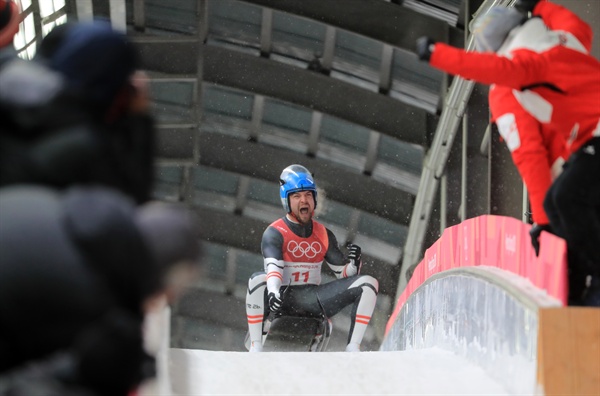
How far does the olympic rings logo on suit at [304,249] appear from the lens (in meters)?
7.61

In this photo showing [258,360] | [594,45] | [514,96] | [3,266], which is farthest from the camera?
[594,45]

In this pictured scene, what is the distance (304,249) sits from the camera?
7.64 meters

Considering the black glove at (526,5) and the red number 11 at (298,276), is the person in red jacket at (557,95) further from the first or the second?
the red number 11 at (298,276)

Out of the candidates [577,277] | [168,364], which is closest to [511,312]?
[577,277]

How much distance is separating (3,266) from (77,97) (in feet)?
1.36

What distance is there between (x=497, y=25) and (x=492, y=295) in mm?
1225

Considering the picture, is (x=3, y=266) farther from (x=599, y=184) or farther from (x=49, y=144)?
(x=599, y=184)

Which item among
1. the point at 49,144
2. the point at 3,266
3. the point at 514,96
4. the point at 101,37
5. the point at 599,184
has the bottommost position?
the point at 3,266

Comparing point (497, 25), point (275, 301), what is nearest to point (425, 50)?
point (497, 25)

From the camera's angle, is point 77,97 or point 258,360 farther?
point 258,360

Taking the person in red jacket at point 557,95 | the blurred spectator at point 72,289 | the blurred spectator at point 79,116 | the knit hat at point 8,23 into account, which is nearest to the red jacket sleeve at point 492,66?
the person in red jacket at point 557,95

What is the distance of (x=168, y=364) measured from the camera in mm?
4809

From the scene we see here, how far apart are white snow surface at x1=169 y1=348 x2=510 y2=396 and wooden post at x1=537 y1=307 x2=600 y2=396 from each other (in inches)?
22.9

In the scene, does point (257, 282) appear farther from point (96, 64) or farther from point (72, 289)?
point (72, 289)
